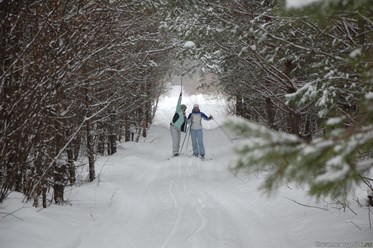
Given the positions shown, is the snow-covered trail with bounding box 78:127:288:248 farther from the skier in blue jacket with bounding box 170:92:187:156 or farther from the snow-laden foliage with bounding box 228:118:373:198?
the skier in blue jacket with bounding box 170:92:187:156

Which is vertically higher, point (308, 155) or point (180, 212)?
point (308, 155)

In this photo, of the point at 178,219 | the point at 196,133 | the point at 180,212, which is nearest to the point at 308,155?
the point at 178,219

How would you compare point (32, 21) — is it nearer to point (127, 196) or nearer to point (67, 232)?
point (67, 232)

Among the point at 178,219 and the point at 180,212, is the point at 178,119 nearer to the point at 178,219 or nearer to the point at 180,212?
the point at 180,212

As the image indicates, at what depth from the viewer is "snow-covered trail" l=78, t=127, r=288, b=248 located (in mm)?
5445

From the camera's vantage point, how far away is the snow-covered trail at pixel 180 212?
17.9ft

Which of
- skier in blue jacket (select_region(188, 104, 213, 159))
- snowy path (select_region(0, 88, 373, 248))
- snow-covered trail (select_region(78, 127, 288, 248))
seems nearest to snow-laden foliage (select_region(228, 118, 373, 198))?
snow-covered trail (select_region(78, 127, 288, 248))

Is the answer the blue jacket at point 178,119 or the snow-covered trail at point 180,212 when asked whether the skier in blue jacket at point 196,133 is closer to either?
the blue jacket at point 178,119

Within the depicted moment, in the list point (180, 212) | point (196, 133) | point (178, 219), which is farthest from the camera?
point (196, 133)

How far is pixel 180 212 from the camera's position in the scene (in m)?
6.96

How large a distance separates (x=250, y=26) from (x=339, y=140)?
5.69 meters

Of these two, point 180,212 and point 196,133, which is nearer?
point 180,212

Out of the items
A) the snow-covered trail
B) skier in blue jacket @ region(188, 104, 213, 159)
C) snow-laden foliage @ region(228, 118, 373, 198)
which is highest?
skier in blue jacket @ region(188, 104, 213, 159)

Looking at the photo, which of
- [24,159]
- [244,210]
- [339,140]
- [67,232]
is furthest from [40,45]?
[244,210]
